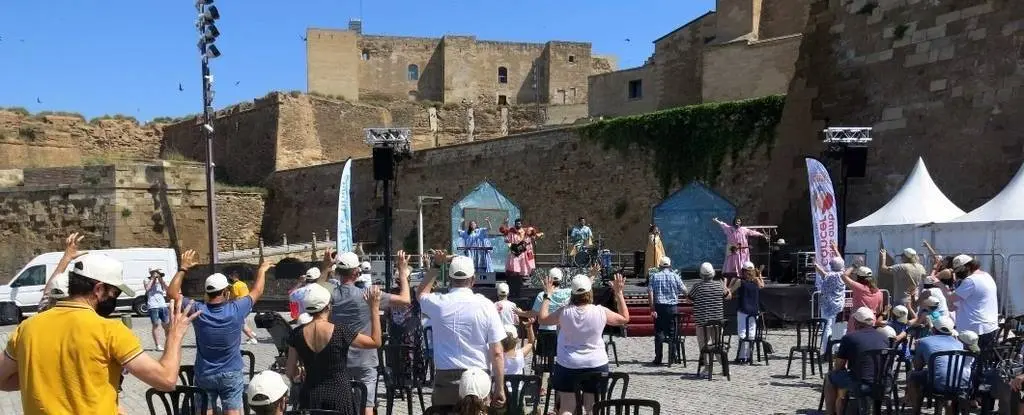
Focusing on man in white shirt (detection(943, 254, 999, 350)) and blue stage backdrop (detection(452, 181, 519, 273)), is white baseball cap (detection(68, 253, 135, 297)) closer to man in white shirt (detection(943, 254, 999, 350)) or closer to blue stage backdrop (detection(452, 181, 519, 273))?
man in white shirt (detection(943, 254, 999, 350))

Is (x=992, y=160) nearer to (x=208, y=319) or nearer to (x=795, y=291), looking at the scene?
(x=795, y=291)

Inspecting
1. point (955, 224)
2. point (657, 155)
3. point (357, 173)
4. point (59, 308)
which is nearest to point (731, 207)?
point (955, 224)

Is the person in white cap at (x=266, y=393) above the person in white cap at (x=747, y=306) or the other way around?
above

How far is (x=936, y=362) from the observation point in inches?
257

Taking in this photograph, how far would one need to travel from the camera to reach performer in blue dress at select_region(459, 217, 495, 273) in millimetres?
18281

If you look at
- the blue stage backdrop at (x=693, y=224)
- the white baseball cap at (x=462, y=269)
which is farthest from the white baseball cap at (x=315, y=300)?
the blue stage backdrop at (x=693, y=224)

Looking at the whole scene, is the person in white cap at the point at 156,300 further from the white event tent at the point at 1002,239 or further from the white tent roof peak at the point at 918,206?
the white event tent at the point at 1002,239

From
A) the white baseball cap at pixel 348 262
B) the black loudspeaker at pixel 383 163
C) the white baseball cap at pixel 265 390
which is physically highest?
the black loudspeaker at pixel 383 163

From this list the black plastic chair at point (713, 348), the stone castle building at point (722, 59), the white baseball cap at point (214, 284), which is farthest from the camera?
the stone castle building at point (722, 59)

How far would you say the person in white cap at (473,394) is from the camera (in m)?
4.36

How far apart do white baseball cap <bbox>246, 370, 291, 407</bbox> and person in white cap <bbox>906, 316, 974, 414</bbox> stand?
185 inches

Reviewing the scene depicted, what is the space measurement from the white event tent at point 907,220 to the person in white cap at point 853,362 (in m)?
7.26

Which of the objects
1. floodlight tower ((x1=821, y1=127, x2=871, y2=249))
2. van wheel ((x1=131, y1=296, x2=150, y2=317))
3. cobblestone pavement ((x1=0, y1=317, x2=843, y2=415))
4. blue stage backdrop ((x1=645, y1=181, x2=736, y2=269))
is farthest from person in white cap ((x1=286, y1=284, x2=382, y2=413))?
van wheel ((x1=131, y1=296, x2=150, y2=317))

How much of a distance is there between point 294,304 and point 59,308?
5098 millimetres
